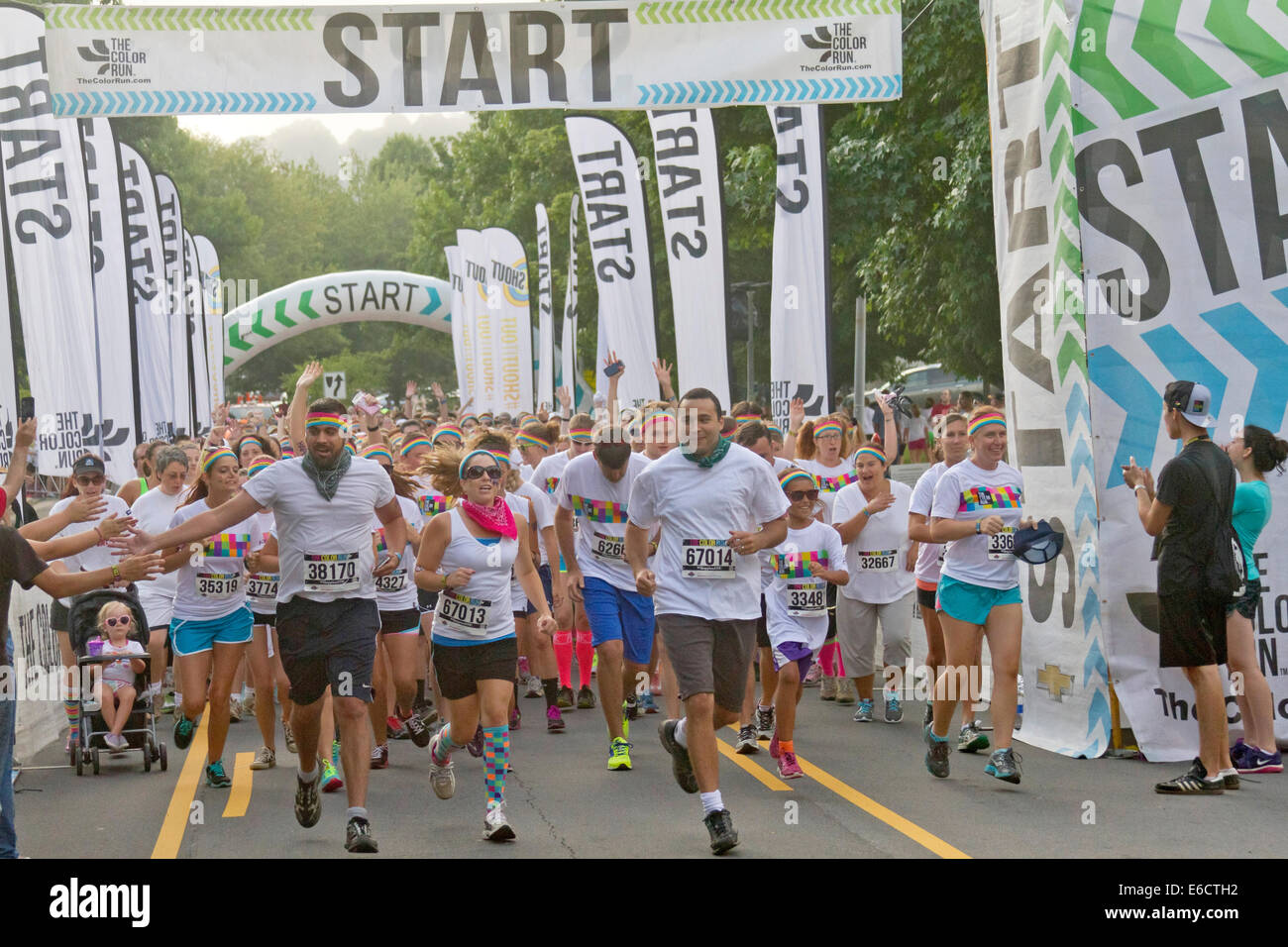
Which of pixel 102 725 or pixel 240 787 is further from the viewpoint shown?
pixel 102 725


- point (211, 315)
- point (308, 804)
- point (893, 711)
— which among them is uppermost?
point (211, 315)

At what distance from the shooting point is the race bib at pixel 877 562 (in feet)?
43.1

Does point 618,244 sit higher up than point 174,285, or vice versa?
point 174,285

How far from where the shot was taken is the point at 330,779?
10.1 meters

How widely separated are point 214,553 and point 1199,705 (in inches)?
235

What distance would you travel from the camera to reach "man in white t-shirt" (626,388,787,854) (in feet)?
27.7

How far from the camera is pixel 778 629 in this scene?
35.3 ft

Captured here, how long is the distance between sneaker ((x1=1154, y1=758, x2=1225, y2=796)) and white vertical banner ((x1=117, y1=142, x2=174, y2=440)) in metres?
13.3

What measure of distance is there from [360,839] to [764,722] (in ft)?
14.7

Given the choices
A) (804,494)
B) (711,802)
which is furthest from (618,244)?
(711,802)

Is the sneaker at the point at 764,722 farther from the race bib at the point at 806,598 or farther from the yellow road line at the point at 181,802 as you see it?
the yellow road line at the point at 181,802

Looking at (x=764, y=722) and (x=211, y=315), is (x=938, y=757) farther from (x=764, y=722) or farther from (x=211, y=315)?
(x=211, y=315)

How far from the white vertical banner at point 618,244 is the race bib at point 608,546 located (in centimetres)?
631

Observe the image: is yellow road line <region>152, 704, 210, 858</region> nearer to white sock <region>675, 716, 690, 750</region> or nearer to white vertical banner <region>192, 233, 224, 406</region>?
white sock <region>675, 716, 690, 750</region>
